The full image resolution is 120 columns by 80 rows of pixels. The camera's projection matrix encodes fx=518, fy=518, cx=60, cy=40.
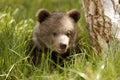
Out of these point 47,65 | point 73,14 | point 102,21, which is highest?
point 73,14

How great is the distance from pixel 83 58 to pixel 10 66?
924 mm

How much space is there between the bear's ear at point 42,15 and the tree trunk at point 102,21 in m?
0.64

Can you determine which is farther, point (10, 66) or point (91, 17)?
point (91, 17)

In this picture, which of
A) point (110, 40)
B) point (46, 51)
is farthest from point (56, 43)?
point (110, 40)

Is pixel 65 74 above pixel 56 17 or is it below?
below

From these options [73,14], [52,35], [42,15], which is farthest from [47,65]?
[73,14]

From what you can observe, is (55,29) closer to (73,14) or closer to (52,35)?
(52,35)

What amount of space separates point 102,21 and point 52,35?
809 mm

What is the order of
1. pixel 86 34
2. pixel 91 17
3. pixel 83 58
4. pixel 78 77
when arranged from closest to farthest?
1. pixel 78 77
2. pixel 83 58
3. pixel 91 17
4. pixel 86 34

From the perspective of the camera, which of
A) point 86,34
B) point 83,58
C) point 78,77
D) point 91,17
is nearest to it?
point 78,77

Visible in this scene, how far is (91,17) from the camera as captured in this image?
7.08 meters

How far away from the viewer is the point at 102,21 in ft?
22.7

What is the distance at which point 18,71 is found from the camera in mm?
6480

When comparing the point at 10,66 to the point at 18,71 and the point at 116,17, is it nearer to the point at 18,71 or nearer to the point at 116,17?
the point at 18,71
